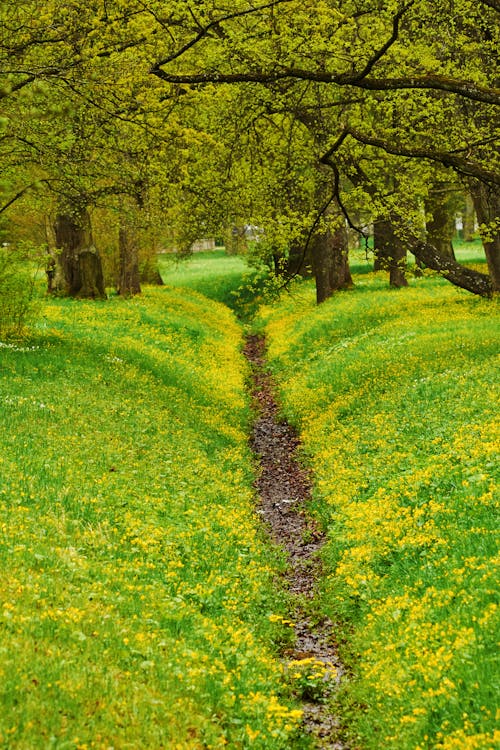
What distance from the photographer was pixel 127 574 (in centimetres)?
935

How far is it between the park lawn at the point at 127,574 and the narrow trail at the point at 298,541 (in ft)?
1.06

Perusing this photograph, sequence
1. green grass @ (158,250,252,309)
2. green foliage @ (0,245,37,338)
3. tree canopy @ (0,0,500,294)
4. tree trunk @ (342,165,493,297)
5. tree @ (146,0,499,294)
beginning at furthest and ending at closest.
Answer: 1. green grass @ (158,250,252,309)
2. tree trunk @ (342,165,493,297)
3. green foliage @ (0,245,37,338)
4. tree canopy @ (0,0,500,294)
5. tree @ (146,0,499,294)

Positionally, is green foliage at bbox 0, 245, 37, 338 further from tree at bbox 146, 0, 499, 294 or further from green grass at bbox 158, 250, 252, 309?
green grass at bbox 158, 250, 252, 309

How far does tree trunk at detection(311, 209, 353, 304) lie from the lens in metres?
35.5

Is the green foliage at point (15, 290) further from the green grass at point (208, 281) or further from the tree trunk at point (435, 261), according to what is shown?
the green grass at point (208, 281)

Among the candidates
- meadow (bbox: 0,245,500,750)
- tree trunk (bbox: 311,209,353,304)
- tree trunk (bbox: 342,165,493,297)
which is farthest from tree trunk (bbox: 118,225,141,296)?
meadow (bbox: 0,245,500,750)

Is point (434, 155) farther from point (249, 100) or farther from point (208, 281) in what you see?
point (208, 281)

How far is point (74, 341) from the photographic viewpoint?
22812 mm

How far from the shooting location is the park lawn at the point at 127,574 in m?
6.64

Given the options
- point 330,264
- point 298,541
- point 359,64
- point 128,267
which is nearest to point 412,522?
point 298,541

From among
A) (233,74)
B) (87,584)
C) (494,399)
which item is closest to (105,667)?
(87,584)

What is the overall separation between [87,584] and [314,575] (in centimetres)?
398

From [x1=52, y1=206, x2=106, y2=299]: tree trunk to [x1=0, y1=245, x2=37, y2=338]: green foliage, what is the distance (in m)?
11.8

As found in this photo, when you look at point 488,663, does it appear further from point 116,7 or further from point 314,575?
point 116,7
